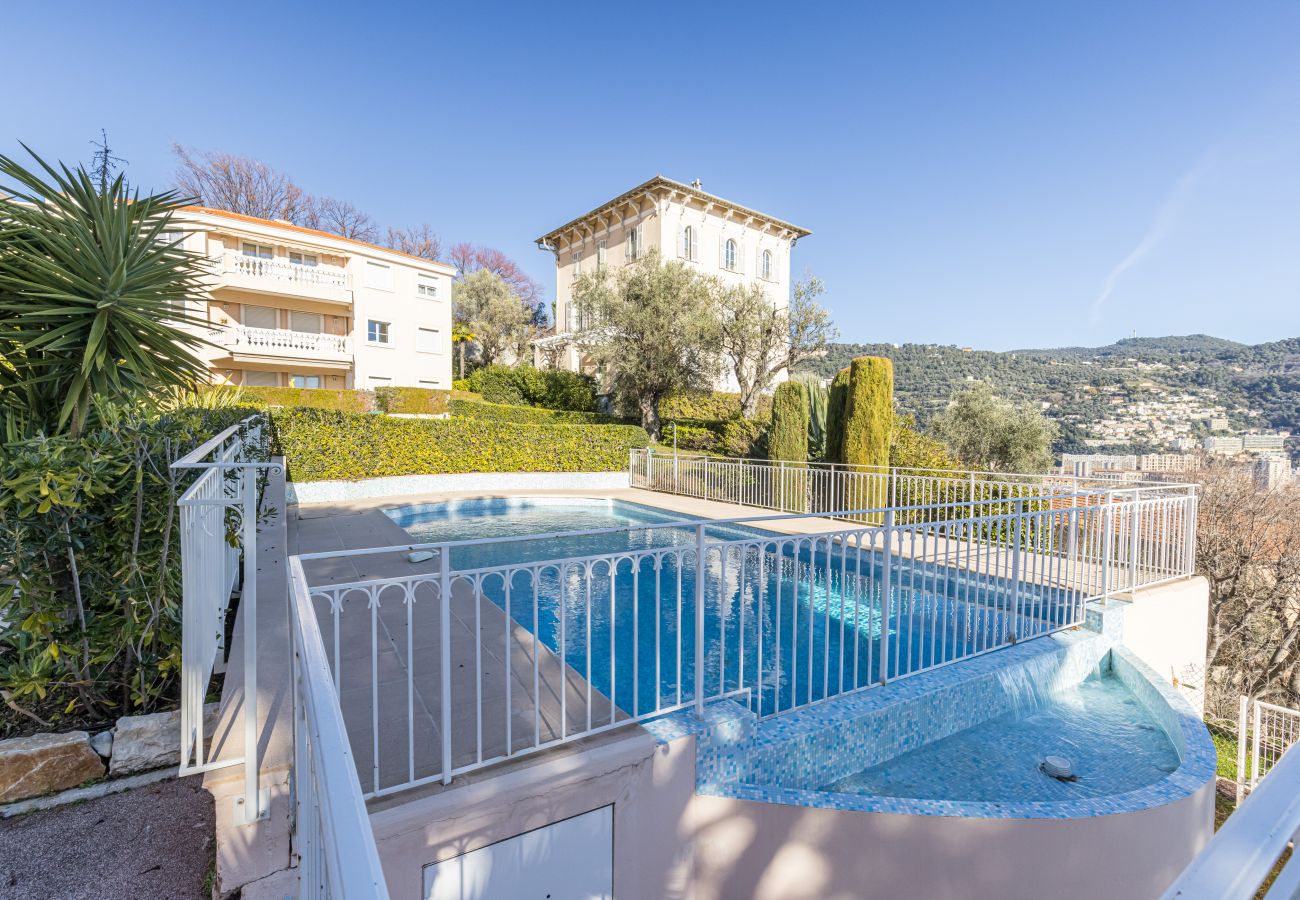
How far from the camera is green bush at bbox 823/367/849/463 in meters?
12.2

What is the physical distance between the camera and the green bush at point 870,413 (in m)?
11.7

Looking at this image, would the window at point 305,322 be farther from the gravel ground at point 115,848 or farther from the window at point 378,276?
the gravel ground at point 115,848

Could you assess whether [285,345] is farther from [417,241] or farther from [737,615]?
[737,615]

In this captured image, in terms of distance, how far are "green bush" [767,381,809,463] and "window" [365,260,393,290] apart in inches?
743

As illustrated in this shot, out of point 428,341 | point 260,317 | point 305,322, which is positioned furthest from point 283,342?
point 428,341

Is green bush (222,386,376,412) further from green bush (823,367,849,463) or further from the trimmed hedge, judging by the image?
green bush (823,367,849,463)

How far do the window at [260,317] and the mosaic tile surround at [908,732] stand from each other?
25650 millimetres

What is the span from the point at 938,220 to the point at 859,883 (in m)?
21.8

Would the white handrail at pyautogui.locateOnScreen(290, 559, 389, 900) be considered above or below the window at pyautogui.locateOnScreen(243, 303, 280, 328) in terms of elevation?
below

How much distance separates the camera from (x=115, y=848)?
227cm

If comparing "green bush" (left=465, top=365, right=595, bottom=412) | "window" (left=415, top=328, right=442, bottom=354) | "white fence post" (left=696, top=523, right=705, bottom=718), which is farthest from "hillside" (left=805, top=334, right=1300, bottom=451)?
"white fence post" (left=696, top=523, right=705, bottom=718)

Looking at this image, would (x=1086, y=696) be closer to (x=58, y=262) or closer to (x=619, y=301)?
(x=58, y=262)

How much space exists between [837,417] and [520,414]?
13428mm

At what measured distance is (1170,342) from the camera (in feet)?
147
